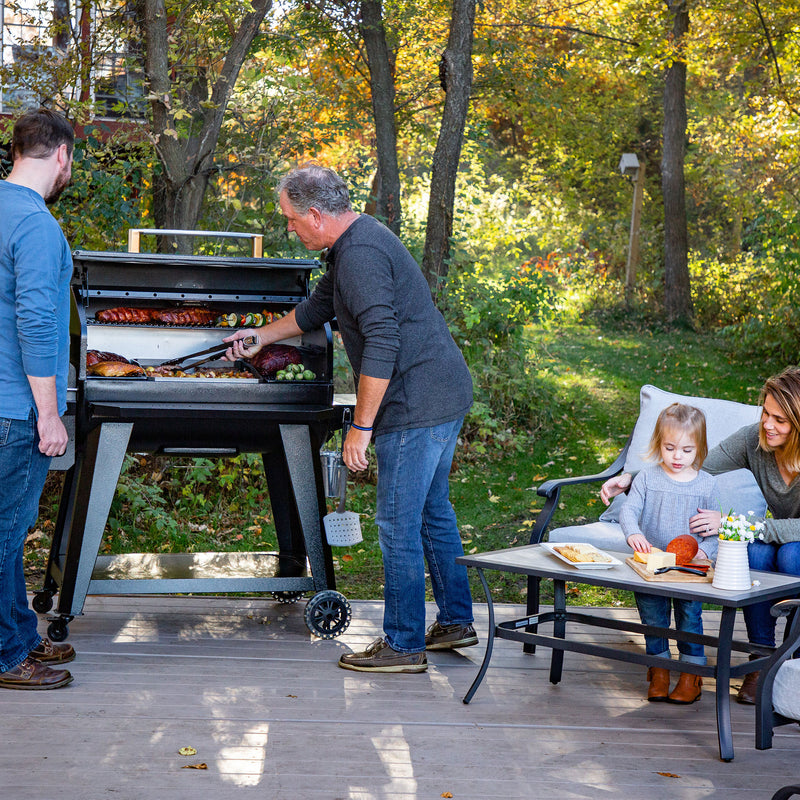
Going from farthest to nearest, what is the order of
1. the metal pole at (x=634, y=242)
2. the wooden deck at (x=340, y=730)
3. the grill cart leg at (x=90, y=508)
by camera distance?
1. the metal pole at (x=634, y=242)
2. the grill cart leg at (x=90, y=508)
3. the wooden deck at (x=340, y=730)

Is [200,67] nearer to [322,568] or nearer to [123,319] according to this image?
[123,319]

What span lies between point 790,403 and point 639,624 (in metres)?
0.90

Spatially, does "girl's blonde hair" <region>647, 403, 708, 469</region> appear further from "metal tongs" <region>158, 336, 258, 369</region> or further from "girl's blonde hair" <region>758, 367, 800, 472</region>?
"metal tongs" <region>158, 336, 258, 369</region>

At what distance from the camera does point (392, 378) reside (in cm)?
349

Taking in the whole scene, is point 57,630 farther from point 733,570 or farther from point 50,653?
point 733,570

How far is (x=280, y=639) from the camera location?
154 inches

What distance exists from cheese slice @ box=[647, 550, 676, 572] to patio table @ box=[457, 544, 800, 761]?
0.05 m

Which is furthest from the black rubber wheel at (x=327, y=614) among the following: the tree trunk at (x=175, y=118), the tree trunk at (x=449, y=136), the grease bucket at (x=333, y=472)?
the tree trunk at (x=449, y=136)

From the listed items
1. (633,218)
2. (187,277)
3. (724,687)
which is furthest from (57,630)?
(633,218)

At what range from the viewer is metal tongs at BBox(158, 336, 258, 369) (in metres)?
3.98

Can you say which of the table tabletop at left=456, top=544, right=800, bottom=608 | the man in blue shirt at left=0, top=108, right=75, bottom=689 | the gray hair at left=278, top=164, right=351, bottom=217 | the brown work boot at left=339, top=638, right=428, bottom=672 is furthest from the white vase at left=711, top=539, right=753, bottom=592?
the man in blue shirt at left=0, top=108, right=75, bottom=689

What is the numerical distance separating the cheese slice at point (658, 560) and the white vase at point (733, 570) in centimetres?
18

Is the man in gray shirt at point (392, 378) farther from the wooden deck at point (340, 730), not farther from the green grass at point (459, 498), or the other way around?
the green grass at point (459, 498)

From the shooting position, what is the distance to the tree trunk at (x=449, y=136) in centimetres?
838
